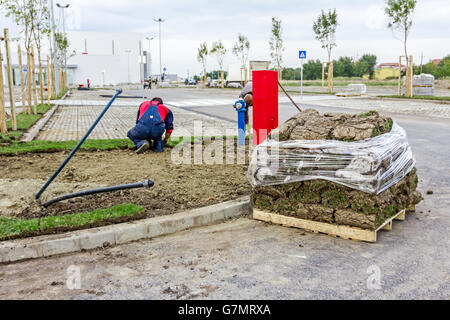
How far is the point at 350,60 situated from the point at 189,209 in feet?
284

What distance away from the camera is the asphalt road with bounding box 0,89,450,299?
3223mm

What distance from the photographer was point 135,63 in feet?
305

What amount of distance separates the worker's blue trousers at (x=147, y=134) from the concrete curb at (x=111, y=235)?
10.6 ft

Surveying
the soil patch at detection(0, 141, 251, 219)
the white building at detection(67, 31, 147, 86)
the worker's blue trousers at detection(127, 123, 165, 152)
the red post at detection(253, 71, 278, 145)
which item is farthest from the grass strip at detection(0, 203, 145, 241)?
the white building at detection(67, 31, 147, 86)

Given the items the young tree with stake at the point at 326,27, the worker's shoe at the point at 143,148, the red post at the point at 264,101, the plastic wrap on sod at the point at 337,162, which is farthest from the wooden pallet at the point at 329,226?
the young tree with stake at the point at 326,27

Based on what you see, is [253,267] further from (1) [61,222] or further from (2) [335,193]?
(1) [61,222]

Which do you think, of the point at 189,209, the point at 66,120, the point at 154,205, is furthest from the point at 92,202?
the point at 66,120

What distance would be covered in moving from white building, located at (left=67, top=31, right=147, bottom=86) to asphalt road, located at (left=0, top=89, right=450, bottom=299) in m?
76.7

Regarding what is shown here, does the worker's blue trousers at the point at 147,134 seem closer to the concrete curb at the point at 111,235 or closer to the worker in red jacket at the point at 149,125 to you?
the worker in red jacket at the point at 149,125

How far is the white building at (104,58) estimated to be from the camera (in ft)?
281

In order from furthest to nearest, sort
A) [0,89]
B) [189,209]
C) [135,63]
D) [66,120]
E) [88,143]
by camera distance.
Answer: [135,63], [66,120], [0,89], [88,143], [189,209]

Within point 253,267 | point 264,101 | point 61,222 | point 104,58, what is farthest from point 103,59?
point 253,267
